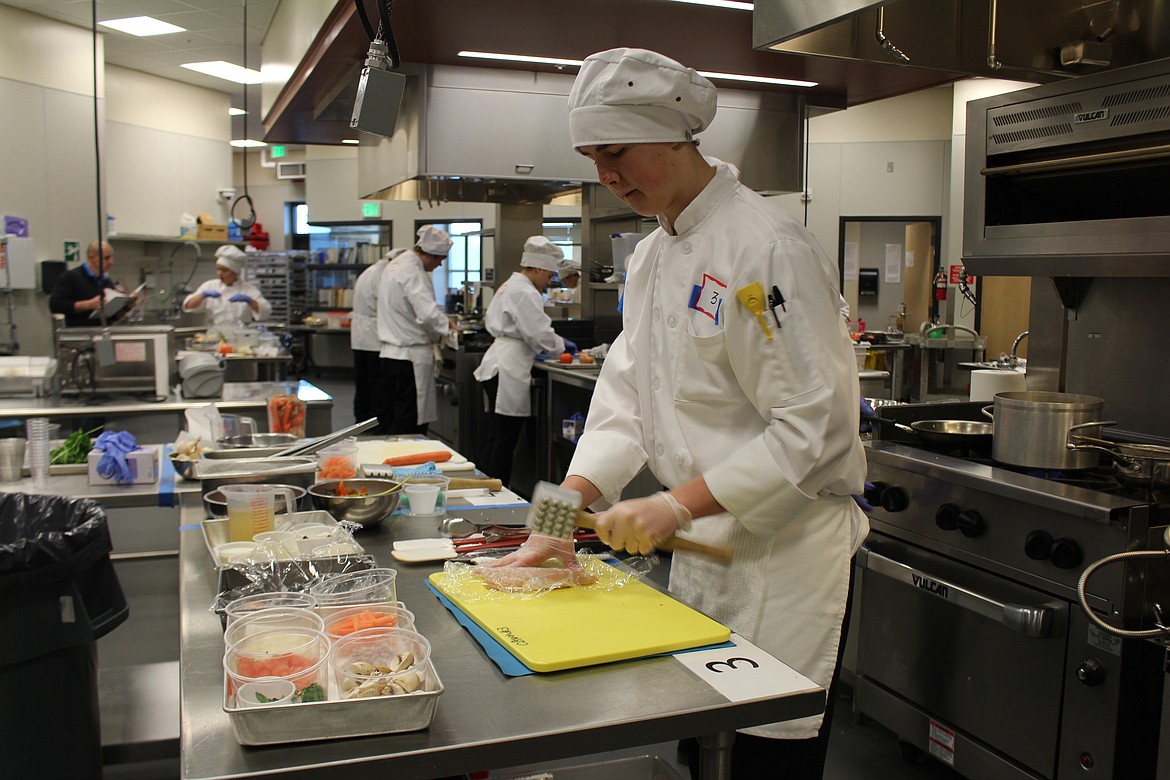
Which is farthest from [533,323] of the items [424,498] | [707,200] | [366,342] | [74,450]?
[707,200]

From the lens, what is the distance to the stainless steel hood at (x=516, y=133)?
5.10 meters

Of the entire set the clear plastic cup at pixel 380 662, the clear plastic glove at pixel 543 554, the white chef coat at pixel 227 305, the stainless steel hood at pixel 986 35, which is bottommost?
the clear plastic cup at pixel 380 662

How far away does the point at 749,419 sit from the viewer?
5.59ft

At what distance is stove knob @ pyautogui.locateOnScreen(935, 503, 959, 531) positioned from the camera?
2514 mm

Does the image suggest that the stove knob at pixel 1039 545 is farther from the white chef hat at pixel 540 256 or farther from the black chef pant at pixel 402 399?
the black chef pant at pixel 402 399

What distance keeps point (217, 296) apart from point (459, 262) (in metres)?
4.83

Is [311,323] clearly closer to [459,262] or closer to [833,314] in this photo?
[459,262]

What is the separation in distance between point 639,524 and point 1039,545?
128cm

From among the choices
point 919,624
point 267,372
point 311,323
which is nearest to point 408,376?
point 267,372

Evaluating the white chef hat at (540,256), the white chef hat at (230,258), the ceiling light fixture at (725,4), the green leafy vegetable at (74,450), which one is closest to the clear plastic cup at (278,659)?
the green leafy vegetable at (74,450)

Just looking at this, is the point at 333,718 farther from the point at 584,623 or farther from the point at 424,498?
the point at 424,498

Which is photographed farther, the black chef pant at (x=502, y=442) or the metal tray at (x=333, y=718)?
the black chef pant at (x=502, y=442)

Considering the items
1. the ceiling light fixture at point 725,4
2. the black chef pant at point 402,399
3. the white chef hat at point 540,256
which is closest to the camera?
the ceiling light fixture at point 725,4

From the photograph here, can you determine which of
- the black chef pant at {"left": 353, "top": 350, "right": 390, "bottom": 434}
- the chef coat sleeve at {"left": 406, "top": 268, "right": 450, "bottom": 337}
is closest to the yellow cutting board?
the chef coat sleeve at {"left": 406, "top": 268, "right": 450, "bottom": 337}
